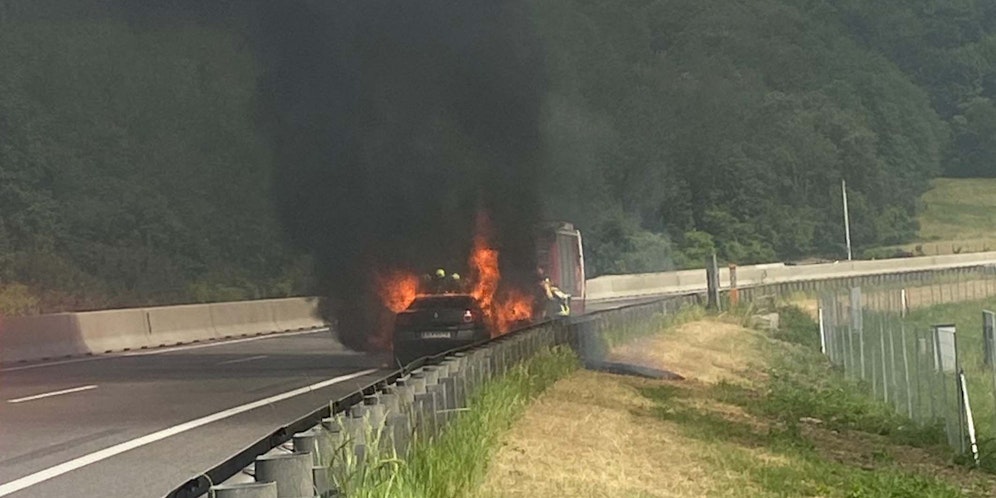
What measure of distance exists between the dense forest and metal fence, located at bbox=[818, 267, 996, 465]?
871 centimetres

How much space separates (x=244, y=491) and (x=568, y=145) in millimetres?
54259

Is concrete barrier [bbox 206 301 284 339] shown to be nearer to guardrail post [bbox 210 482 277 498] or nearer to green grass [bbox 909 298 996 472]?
green grass [bbox 909 298 996 472]

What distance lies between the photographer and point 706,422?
736 inches

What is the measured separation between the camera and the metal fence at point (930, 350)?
17734 millimetres

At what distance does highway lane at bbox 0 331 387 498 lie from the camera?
42.5 ft

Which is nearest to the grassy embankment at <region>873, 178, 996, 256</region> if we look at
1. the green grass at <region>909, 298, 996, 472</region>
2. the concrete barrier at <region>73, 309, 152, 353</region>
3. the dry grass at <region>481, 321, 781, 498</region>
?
the green grass at <region>909, 298, 996, 472</region>

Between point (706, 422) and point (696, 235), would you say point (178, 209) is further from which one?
point (706, 422)

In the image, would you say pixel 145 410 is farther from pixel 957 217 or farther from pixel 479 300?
pixel 957 217

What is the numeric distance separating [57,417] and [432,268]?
1255cm

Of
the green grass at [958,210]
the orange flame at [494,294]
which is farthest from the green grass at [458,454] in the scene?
the green grass at [958,210]

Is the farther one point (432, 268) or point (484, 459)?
point (432, 268)

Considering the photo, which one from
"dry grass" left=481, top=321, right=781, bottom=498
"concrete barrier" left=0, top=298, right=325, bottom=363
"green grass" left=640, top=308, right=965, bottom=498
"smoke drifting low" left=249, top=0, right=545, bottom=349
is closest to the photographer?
"dry grass" left=481, top=321, right=781, bottom=498

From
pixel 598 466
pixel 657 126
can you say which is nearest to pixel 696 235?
pixel 657 126

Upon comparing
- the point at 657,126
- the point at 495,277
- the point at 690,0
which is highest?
the point at 690,0
